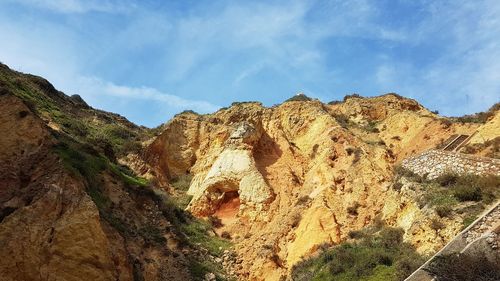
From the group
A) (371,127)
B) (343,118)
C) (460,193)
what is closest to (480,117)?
(371,127)

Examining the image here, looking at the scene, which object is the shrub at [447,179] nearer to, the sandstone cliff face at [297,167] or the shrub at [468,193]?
the shrub at [468,193]

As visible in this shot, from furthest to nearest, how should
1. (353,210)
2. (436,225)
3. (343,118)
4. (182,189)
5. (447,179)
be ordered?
(343,118), (182,189), (353,210), (447,179), (436,225)

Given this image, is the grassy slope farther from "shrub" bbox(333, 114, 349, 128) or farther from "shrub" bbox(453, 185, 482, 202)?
"shrub" bbox(333, 114, 349, 128)

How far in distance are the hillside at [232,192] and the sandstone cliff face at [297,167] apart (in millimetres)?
81

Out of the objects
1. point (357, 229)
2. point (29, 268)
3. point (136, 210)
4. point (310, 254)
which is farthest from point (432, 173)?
point (29, 268)

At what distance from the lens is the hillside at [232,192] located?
1742 cm

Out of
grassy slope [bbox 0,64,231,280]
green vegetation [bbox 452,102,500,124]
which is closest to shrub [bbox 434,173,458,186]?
green vegetation [bbox 452,102,500,124]

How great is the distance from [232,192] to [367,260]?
38.5 feet

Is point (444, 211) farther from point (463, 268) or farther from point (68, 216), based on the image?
point (68, 216)

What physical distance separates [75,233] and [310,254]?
33.5 ft

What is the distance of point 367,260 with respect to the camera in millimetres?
19922

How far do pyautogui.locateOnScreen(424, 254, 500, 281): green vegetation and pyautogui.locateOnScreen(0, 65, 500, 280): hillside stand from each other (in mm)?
1675

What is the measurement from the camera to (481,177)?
2064 cm

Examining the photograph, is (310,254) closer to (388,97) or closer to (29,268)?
(29,268)
